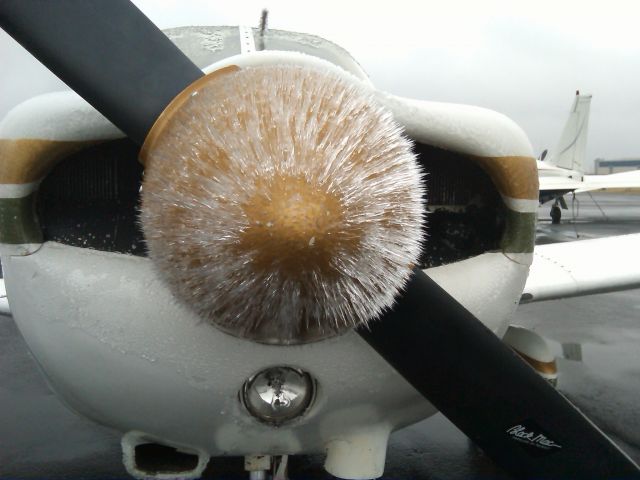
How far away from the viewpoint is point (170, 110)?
1.29 metres

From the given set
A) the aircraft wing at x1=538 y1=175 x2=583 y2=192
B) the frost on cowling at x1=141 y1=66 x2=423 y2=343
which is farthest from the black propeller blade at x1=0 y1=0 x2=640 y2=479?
the aircraft wing at x1=538 y1=175 x2=583 y2=192

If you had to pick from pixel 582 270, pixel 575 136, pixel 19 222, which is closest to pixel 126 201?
pixel 19 222

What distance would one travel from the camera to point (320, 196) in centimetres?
107

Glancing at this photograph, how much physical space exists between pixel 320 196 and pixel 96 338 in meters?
0.96

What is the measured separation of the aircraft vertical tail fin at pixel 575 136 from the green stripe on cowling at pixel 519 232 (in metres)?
26.8

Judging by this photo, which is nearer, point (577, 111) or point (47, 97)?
point (47, 97)

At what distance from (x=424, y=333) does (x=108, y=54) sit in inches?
40.1

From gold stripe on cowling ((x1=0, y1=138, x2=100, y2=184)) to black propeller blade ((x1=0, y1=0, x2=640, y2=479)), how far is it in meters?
0.30

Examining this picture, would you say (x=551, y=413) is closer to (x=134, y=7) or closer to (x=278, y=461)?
(x=278, y=461)

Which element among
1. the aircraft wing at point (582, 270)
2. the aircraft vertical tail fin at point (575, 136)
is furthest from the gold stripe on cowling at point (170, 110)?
the aircraft vertical tail fin at point (575, 136)

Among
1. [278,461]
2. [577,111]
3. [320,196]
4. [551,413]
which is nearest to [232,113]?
[320,196]

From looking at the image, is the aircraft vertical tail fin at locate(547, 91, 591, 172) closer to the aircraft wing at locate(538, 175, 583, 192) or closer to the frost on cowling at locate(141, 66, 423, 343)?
the aircraft wing at locate(538, 175, 583, 192)

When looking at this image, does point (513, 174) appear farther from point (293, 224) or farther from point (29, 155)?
point (29, 155)

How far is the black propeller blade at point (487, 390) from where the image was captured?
1.60 meters
